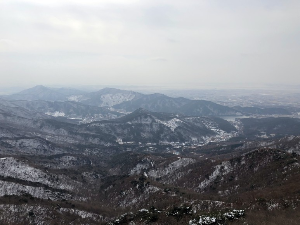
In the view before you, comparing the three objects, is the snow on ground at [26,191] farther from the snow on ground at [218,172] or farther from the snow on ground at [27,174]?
the snow on ground at [218,172]

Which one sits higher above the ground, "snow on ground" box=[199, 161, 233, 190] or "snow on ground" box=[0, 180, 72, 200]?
"snow on ground" box=[199, 161, 233, 190]

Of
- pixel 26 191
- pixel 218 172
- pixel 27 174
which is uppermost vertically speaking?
pixel 218 172

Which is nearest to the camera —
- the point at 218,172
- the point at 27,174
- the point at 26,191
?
the point at 26,191

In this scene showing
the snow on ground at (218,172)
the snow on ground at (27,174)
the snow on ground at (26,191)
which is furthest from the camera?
the snow on ground at (27,174)

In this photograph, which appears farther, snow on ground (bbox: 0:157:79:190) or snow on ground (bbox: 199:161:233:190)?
snow on ground (bbox: 0:157:79:190)

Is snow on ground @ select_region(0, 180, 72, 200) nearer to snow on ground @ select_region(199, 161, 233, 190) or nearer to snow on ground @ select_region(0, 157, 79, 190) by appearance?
snow on ground @ select_region(0, 157, 79, 190)

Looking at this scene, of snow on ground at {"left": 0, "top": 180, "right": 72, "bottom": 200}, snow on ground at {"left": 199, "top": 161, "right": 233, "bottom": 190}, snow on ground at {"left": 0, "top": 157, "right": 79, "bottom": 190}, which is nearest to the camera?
snow on ground at {"left": 0, "top": 180, "right": 72, "bottom": 200}

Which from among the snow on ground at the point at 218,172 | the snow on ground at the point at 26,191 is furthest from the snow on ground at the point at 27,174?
the snow on ground at the point at 218,172

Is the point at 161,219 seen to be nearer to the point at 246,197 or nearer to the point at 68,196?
the point at 246,197

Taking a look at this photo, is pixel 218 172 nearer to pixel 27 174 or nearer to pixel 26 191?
pixel 26 191

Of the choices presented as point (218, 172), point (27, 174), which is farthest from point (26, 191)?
point (218, 172)

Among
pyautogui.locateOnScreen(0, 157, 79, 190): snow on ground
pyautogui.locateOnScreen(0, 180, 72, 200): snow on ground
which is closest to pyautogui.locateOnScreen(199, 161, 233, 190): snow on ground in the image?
pyautogui.locateOnScreen(0, 180, 72, 200): snow on ground

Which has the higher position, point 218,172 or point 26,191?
point 218,172

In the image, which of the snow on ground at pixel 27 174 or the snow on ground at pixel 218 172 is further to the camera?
the snow on ground at pixel 27 174
